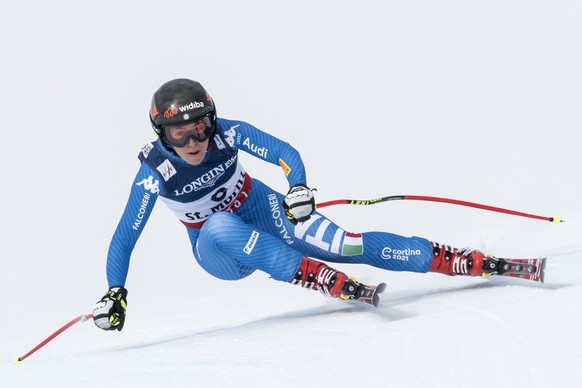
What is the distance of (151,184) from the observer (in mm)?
4402

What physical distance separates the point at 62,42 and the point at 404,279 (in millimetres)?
7798

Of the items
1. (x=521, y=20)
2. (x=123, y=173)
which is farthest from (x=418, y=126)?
(x=123, y=173)

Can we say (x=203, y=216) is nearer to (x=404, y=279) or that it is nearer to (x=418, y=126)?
(x=404, y=279)

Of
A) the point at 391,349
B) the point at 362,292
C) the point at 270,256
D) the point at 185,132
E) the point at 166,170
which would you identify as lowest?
the point at 391,349

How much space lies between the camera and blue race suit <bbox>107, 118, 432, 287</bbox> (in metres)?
4.21

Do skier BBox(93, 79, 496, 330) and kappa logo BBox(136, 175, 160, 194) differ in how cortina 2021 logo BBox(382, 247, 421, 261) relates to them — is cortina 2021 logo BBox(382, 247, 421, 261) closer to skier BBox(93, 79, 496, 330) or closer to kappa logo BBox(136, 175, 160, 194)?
skier BBox(93, 79, 496, 330)

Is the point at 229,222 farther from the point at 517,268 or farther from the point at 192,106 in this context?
the point at 517,268

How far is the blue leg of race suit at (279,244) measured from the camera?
4.17m

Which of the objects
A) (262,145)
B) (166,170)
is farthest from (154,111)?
(262,145)

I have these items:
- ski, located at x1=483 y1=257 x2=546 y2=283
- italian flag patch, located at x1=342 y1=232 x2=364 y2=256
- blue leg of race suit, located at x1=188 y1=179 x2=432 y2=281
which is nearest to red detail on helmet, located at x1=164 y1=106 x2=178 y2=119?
blue leg of race suit, located at x1=188 y1=179 x2=432 y2=281

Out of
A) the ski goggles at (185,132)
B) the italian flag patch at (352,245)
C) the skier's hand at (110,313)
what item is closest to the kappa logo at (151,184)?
the ski goggles at (185,132)

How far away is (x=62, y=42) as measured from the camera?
447 inches

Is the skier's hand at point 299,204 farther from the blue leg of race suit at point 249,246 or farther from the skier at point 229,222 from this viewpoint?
the blue leg of race suit at point 249,246

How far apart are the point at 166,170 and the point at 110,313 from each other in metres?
0.86
